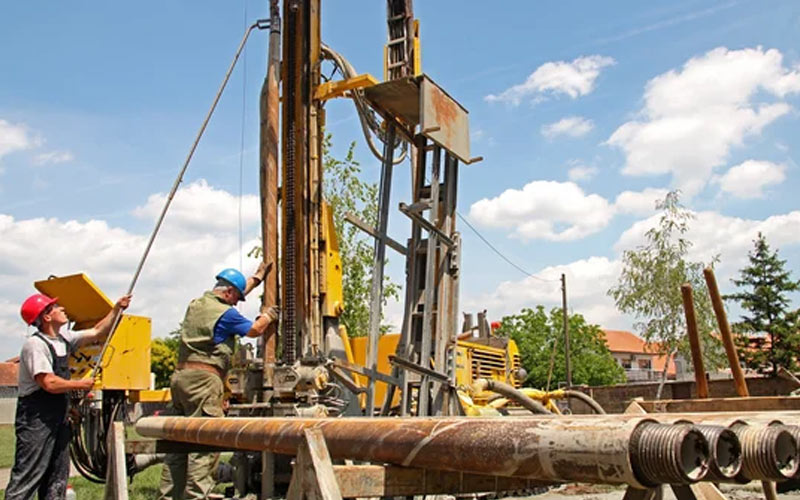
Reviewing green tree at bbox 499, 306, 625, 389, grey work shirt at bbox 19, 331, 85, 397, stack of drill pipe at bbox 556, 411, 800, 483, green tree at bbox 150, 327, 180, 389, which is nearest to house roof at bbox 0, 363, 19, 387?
green tree at bbox 150, 327, 180, 389

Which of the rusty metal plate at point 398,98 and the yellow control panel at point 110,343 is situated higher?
the rusty metal plate at point 398,98

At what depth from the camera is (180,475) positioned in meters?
5.73

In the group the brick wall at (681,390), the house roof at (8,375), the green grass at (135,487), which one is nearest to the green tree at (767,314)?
the brick wall at (681,390)

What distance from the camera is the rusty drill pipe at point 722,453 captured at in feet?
7.24

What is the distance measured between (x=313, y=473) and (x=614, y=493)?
6569 mm

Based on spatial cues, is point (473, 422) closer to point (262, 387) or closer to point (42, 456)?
point (42, 456)

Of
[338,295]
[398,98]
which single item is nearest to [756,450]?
[398,98]

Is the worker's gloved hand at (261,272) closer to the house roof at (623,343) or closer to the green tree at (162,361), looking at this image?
the green tree at (162,361)

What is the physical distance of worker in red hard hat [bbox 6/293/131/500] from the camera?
495cm

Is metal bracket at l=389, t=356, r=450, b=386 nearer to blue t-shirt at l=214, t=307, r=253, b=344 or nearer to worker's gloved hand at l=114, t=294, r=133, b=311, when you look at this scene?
blue t-shirt at l=214, t=307, r=253, b=344

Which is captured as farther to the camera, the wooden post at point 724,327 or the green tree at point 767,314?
the green tree at point 767,314

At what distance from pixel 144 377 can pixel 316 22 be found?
453 cm

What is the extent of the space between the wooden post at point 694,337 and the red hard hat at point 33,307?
15.1ft

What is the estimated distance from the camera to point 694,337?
5883mm
